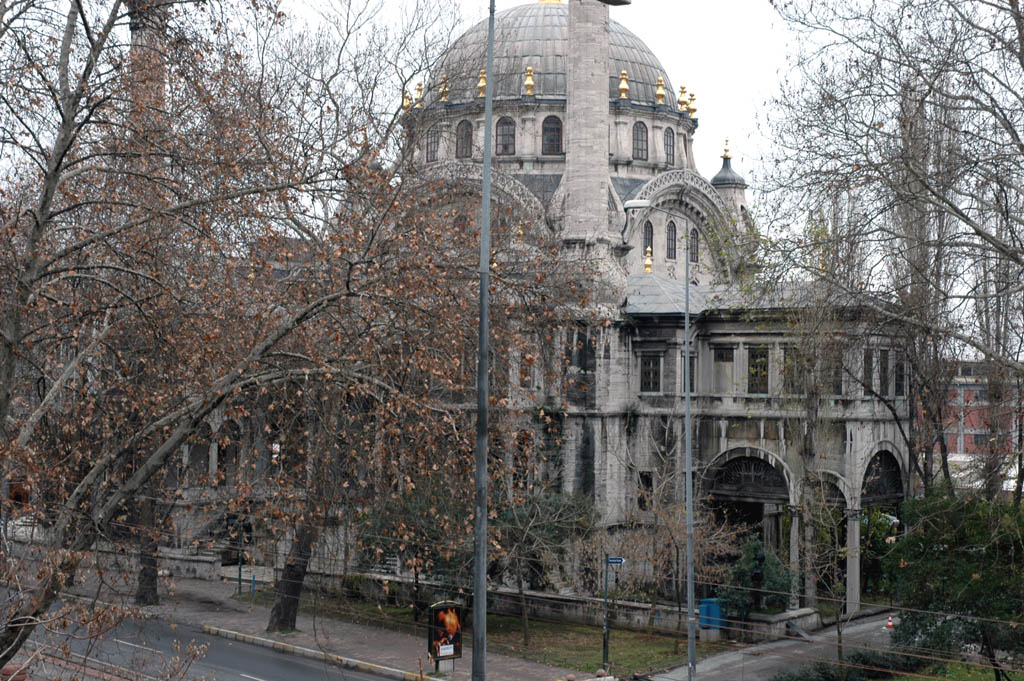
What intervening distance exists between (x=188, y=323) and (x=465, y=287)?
13.1 feet

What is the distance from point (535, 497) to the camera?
1302 inches

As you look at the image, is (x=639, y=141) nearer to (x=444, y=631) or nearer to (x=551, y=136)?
(x=551, y=136)

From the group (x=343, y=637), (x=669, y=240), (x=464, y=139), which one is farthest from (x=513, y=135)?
(x=343, y=637)

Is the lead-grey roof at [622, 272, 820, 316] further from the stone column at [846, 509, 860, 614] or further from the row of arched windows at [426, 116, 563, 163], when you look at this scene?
the row of arched windows at [426, 116, 563, 163]

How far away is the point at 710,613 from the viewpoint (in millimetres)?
34031

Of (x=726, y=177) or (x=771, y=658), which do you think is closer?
(x=771, y=658)

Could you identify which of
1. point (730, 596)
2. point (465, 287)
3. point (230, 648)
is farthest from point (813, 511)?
point (465, 287)

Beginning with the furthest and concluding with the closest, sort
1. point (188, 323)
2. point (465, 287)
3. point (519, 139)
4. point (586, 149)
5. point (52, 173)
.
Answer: point (519, 139), point (586, 149), point (465, 287), point (188, 323), point (52, 173)

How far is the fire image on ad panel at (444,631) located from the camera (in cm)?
2781

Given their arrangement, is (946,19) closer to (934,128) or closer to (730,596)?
(934,128)

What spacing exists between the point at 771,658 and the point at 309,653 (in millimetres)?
12582

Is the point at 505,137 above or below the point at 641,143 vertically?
below

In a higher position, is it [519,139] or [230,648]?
[519,139]

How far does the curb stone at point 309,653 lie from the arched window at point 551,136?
29312 millimetres
